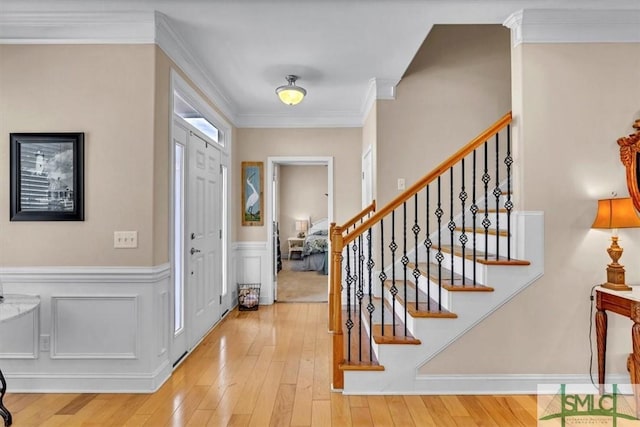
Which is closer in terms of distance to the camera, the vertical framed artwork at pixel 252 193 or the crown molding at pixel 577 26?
the crown molding at pixel 577 26

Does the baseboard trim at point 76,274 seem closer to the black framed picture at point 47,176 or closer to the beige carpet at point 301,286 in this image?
the black framed picture at point 47,176

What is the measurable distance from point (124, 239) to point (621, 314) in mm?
3244

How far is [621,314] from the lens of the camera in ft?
7.46

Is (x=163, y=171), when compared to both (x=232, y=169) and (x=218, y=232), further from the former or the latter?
(x=232, y=169)

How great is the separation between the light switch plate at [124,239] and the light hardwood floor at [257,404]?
1021mm

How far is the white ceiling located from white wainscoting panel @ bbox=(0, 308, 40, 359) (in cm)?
211

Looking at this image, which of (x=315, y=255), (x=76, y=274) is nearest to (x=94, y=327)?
(x=76, y=274)

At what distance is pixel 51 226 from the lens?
2.57m

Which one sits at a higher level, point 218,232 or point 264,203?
point 264,203

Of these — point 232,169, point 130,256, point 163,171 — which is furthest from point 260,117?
point 130,256

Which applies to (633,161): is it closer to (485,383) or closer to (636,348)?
(636,348)

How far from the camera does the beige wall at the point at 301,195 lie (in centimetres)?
961

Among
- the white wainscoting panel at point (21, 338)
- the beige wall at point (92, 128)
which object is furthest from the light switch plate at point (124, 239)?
the white wainscoting panel at point (21, 338)

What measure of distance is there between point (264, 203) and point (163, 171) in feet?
7.72
